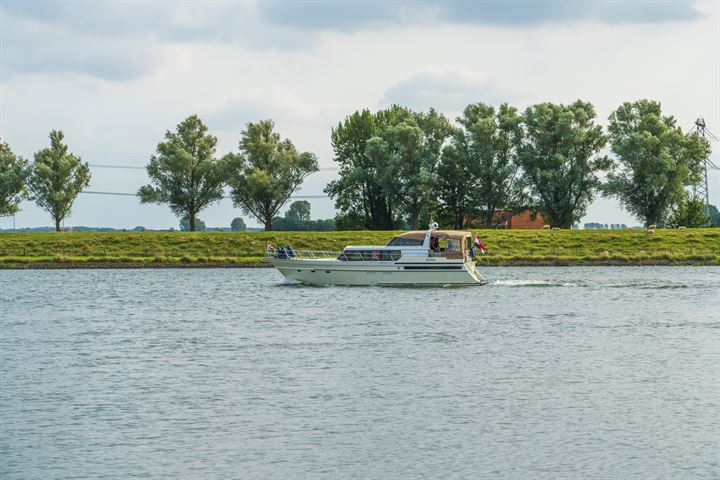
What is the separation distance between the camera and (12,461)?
23.2 meters

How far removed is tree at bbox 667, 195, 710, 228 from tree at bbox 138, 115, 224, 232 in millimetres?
57744

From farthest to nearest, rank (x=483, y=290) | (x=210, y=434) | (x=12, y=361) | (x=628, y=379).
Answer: (x=483, y=290), (x=12, y=361), (x=628, y=379), (x=210, y=434)

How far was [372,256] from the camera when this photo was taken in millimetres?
73062

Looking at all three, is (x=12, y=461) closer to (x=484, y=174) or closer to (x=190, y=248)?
(x=190, y=248)

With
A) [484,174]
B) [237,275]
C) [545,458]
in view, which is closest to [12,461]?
[545,458]

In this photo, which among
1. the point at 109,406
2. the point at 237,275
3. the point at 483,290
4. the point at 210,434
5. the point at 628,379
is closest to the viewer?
the point at 210,434

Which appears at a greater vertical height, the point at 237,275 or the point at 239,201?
the point at 239,201

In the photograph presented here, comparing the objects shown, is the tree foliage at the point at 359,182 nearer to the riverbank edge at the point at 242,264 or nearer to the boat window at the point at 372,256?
the riverbank edge at the point at 242,264

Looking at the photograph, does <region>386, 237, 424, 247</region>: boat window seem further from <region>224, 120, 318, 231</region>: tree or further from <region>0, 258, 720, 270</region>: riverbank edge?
<region>224, 120, 318, 231</region>: tree

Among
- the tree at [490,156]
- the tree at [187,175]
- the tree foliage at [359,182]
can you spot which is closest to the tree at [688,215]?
the tree at [490,156]

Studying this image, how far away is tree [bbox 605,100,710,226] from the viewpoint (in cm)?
12481

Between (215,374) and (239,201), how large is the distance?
102822mm

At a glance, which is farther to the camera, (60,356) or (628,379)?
(60,356)

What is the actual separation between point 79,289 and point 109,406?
49.0m
